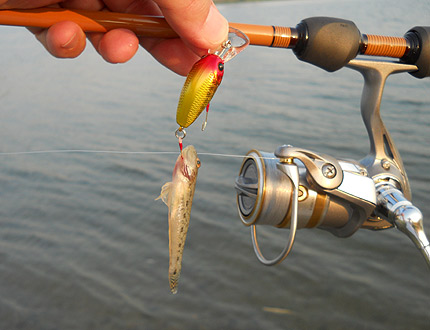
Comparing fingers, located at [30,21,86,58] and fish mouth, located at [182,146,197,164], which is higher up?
fingers, located at [30,21,86,58]

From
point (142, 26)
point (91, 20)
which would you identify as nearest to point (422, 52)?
point (142, 26)

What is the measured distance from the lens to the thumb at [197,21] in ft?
3.14

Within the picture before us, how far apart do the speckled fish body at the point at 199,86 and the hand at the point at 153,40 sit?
0.11 m

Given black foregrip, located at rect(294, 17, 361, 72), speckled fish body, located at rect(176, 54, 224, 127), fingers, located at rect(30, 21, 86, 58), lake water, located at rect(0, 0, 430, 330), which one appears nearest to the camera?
speckled fish body, located at rect(176, 54, 224, 127)

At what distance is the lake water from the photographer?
2615mm

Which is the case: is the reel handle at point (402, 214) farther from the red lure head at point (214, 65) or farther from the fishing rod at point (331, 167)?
the red lure head at point (214, 65)

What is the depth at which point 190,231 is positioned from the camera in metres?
3.29

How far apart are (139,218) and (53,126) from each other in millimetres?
2158

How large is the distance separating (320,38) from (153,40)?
0.58 metres

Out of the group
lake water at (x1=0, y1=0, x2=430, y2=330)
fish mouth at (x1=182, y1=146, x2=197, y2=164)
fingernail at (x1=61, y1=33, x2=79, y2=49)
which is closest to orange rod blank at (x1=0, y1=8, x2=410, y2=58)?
fingernail at (x1=61, y1=33, x2=79, y2=49)

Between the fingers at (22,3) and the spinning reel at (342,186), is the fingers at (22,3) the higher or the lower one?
the higher one

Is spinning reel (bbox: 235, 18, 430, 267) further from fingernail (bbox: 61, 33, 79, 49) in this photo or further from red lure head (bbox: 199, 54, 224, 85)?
fingernail (bbox: 61, 33, 79, 49)

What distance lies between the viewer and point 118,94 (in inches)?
245

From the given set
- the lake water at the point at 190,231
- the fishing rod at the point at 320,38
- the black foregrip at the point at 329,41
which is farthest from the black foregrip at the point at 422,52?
Result: the lake water at the point at 190,231
